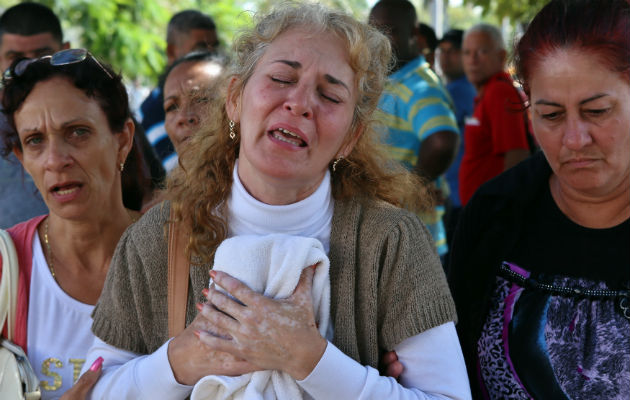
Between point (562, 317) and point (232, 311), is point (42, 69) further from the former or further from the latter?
point (562, 317)

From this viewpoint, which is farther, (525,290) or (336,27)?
(525,290)

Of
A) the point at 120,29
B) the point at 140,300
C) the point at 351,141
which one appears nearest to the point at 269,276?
the point at 140,300

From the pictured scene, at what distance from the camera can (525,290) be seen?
8.13 ft

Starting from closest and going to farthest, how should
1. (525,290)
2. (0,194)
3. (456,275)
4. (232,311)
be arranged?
(232,311) → (525,290) → (456,275) → (0,194)

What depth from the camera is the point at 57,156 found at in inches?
108

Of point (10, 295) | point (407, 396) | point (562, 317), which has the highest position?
point (562, 317)

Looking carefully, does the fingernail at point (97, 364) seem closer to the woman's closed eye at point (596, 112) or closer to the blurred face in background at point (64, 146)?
the blurred face in background at point (64, 146)

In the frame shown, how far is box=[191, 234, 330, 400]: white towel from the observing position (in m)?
1.99

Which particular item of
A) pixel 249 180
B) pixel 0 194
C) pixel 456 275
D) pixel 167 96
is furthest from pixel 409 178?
pixel 0 194

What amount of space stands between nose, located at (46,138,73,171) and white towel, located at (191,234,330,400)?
101 centimetres

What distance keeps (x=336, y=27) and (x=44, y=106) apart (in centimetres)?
131

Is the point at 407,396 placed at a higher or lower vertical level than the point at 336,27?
lower

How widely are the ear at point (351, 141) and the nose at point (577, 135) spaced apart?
0.71 meters

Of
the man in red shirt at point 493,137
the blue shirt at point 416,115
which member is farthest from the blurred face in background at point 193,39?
the man in red shirt at point 493,137
